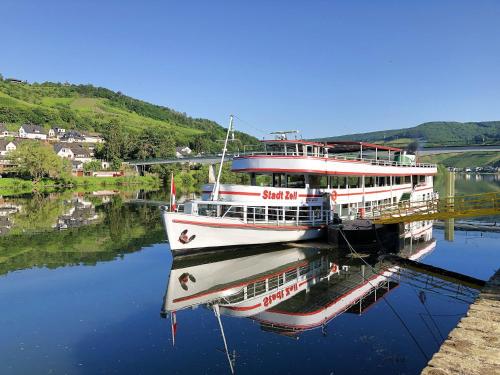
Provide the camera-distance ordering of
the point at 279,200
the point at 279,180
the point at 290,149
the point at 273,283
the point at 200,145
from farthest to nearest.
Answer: the point at 200,145, the point at 279,180, the point at 290,149, the point at 279,200, the point at 273,283

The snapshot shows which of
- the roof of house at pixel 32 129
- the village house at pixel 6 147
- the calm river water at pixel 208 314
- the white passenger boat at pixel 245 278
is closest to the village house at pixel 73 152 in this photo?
the village house at pixel 6 147

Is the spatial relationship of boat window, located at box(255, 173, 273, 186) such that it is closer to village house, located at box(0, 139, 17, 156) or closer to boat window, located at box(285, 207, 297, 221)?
boat window, located at box(285, 207, 297, 221)

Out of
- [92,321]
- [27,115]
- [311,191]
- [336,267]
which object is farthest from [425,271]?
[27,115]

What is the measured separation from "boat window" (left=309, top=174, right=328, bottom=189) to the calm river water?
5036mm

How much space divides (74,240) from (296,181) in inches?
739

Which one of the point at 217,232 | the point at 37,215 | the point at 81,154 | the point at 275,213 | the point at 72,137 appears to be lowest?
the point at 37,215

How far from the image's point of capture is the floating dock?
32.3 feet

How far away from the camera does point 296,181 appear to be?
32.2 metres

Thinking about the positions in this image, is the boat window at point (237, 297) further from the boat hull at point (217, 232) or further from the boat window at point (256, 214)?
the boat window at point (256, 214)

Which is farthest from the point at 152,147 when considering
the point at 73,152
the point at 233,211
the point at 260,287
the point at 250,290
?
the point at 250,290

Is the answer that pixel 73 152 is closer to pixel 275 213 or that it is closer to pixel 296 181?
pixel 296 181

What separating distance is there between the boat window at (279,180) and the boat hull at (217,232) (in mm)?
3738

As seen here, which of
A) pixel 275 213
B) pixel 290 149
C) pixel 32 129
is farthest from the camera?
pixel 32 129

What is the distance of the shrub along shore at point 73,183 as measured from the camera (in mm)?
90312
